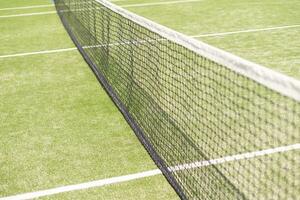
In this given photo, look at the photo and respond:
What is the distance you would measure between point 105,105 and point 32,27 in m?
7.26

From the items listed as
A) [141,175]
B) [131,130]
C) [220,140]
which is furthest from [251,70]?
[131,130]

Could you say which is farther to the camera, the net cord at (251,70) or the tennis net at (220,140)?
the tennis net at (220,140)

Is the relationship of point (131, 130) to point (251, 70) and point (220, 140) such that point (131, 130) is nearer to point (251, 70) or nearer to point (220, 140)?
point (220, 140)

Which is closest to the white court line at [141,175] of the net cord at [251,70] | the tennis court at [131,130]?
the tennis court at [131,130]

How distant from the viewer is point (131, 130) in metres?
6.78

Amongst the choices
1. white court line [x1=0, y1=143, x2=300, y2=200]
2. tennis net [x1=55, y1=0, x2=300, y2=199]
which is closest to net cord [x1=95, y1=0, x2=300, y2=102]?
tennis net [x1=55, y1=0, x2=300, y2=199]

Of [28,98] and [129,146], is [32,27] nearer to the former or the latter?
[28,98]

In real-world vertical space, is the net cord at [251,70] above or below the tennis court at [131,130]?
above

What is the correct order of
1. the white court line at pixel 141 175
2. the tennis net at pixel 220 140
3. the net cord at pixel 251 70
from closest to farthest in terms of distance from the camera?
the net cord at pixel 251 70 → the tennis net at pixel 220 140 → the white court line at pixel 141 175

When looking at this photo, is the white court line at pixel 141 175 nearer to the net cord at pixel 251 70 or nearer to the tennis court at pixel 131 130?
the tennis court at pixel 131 130

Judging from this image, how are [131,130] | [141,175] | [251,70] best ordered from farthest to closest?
[131,130] → [141,175] → [251,70]

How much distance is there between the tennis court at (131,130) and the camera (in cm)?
528

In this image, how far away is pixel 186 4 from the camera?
16891 mm

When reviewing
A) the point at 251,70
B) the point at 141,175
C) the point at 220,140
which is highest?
the point at 251,70
